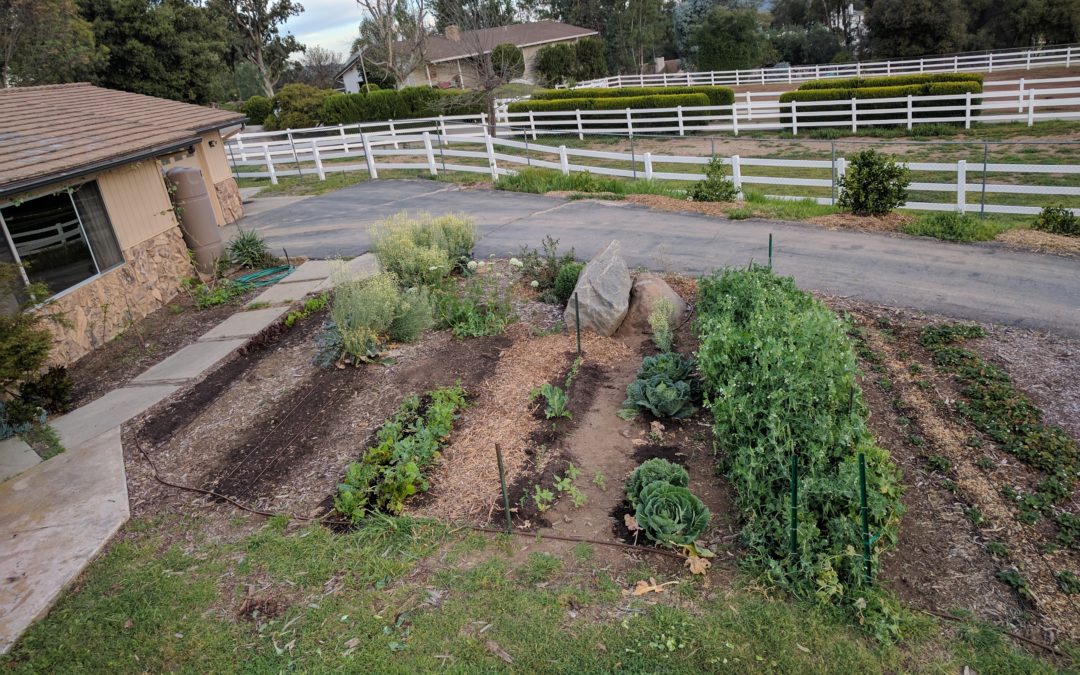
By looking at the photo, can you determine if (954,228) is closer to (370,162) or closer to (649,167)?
(649,167)

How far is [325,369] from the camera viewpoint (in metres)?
8.19

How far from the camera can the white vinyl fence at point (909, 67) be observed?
31.5 metres

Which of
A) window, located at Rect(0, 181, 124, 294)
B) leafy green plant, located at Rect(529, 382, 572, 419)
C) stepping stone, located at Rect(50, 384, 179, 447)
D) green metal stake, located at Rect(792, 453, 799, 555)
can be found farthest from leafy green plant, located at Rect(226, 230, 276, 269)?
green metal stake, located at Rect(792, 453, 799, 555)

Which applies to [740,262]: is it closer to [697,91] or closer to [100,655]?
[100,655]

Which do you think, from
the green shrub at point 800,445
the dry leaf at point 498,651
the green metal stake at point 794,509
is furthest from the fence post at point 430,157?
the dry leaf at point 498,651

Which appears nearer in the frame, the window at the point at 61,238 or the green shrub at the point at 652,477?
the green shrub at the point at 652,477

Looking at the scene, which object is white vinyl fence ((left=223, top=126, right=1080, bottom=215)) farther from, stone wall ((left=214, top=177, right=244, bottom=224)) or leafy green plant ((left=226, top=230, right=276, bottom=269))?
leafy green plant ((left=226, top=230, right=276, bottom=269))

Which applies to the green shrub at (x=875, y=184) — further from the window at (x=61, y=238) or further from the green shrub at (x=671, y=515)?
the window at (x=61, y=238)

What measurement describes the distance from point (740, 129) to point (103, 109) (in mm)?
20480

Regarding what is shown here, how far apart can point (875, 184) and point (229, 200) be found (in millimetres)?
14696

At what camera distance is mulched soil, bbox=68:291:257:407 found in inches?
340

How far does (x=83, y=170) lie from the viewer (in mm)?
9148

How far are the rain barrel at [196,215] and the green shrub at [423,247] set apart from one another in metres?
3.56

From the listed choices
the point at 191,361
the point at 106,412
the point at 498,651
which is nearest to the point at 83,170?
the point at 191,361
